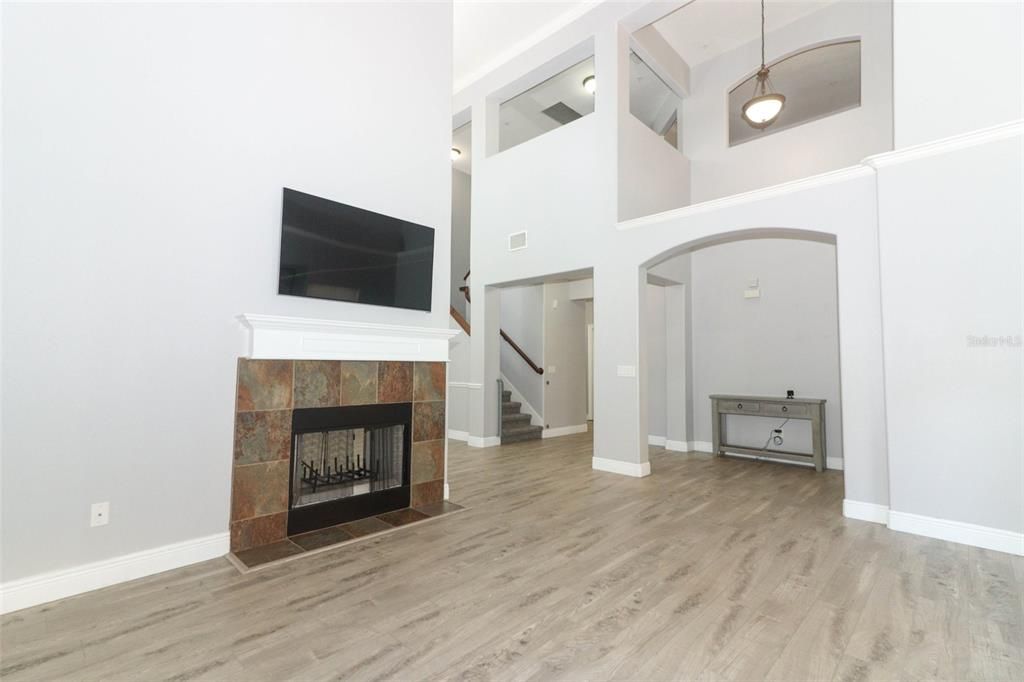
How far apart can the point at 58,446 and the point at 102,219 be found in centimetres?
121

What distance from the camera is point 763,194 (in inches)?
174

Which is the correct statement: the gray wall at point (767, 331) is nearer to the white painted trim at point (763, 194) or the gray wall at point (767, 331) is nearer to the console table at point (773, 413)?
the console table at point (773, 413)

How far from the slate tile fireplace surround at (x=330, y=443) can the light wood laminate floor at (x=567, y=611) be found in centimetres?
42

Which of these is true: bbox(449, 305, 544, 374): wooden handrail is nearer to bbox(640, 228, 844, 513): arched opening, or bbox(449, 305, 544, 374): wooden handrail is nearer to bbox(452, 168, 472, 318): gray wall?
bbox(640, 228, 844, 513): arched opening

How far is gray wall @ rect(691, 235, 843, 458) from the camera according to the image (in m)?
5.86

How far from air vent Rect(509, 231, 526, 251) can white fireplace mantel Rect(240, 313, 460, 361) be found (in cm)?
283

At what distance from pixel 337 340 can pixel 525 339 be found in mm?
5149

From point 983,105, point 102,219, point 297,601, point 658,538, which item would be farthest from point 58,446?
point 983,105

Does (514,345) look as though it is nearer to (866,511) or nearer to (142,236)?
(866,511)

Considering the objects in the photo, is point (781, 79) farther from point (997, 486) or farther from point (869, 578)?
point (869, 578)

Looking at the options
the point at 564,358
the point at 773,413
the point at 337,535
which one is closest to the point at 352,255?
the point at 337,535

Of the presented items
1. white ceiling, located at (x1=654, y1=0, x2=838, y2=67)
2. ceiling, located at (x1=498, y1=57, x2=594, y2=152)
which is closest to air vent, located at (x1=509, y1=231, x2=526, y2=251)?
ceiling, located at (x1=498, y1=57, x2=594, y2=152)

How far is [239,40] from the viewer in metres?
3.09

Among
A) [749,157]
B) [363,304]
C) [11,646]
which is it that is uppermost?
[749,157]
